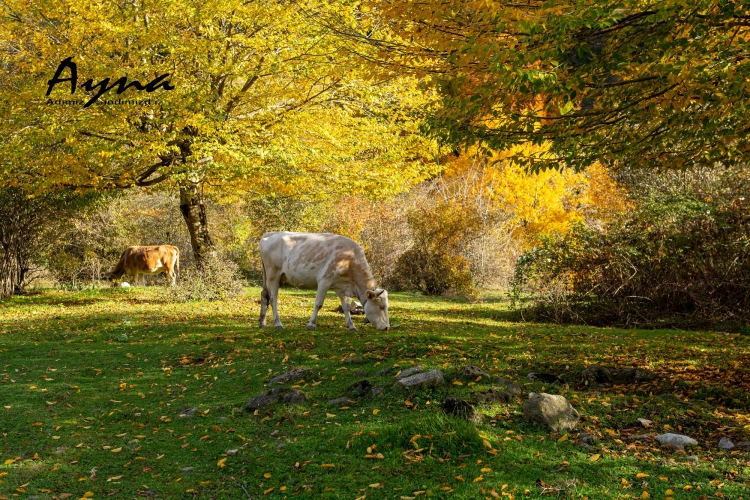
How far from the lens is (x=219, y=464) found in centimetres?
586

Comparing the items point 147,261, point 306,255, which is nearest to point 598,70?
point 306,255

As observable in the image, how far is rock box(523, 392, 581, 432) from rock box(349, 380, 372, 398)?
1.91 metres

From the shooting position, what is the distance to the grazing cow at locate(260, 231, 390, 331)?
1202cm

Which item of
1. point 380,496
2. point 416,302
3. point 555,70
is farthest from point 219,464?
point 416,302

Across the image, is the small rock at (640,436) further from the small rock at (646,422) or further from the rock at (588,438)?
the rock at (588,438)

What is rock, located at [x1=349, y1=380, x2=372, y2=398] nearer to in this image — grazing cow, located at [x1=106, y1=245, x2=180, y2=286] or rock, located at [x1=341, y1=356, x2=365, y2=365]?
rock, located at [x1=341, y1=356, x2=365, y2=365]

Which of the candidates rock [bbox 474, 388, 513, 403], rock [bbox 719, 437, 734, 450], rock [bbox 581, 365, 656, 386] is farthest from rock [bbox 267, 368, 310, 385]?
rock [bbox 719, 437, 734, 450]

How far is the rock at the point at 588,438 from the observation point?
5816mm

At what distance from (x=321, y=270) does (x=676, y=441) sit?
7592mm

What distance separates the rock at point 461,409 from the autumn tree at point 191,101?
936 cm

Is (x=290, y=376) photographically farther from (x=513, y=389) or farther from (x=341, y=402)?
(x=513, y=389)

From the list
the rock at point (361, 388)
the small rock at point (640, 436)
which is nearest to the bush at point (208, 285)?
the rock at point (361, 388)

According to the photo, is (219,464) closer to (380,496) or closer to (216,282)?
(380,496)

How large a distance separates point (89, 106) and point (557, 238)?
11251mm
